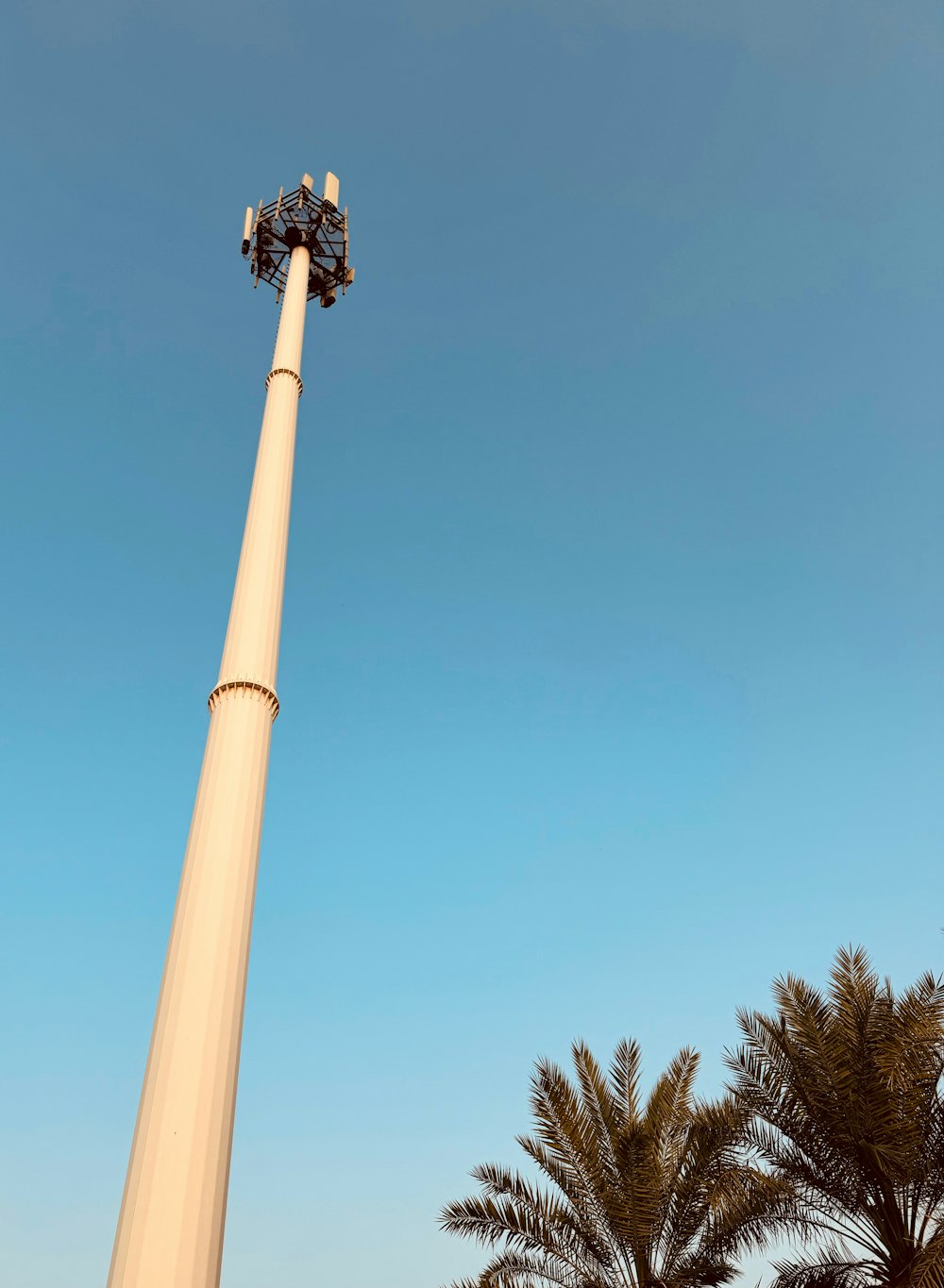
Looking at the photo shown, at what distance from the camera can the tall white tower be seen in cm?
824

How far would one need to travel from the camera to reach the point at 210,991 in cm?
944

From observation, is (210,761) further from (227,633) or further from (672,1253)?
(672,1253)

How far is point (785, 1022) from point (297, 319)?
14.0 meters

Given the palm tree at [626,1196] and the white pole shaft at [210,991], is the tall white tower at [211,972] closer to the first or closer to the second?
the white pole shaft at [210,991]

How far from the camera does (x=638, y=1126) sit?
16734 mm

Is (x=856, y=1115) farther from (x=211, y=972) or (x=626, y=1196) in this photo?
(x=211, y=972)

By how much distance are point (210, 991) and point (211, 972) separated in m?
0.18

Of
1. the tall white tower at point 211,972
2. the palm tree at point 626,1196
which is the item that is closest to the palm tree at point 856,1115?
the palm tree at point 626,1196

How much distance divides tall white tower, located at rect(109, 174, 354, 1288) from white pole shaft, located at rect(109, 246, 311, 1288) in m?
0.01

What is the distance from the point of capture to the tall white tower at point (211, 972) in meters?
8.24

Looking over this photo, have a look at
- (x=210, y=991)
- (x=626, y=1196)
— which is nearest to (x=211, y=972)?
(x=210, y=991)

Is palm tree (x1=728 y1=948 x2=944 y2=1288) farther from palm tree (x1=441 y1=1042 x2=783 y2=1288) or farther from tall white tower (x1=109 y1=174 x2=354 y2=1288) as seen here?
tall white tower (x1=109 y1=174 x2=354 y2=1288)

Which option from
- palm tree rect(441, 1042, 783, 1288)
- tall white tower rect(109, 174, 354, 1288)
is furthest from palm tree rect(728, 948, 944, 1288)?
tall white tower rect(109, 174, 354, 1288)

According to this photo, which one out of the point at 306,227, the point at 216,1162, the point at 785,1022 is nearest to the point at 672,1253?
the point at 785,1022
